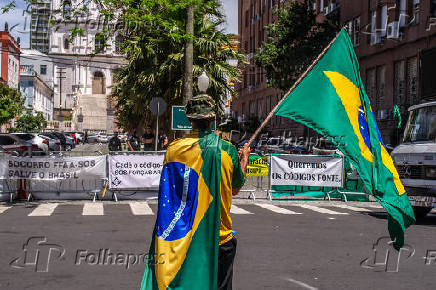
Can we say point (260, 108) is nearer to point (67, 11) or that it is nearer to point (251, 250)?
point (67, 11)

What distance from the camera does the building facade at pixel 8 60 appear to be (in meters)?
67.2

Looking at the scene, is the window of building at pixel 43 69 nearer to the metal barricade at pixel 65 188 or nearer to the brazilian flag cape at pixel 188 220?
the metal barricade at pixel 65 188

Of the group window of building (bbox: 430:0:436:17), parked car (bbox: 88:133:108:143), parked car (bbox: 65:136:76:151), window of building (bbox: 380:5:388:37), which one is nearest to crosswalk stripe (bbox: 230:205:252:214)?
window of building (bbox: 430:0:436:17)

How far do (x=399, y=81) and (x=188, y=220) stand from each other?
32.4m

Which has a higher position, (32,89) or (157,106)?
(32,89)

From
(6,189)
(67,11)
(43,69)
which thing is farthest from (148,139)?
(43,69)

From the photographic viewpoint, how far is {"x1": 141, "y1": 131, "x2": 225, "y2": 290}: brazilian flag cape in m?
4.34

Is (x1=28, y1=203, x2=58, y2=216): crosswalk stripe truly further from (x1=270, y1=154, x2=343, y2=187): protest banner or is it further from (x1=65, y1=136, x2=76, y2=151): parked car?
(x1=65, y1=136, x2=76, y2=151): parked car

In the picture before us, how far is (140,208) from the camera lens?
16.1 m

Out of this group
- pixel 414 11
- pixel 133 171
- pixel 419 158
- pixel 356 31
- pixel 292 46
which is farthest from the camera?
pixel 292 46

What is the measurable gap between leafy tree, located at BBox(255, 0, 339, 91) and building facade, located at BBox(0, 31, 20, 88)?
33648 millimetres

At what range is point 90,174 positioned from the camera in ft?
59.5

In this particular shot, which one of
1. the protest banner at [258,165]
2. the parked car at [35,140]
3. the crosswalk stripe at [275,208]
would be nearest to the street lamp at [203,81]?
the protest banner at [258,165]

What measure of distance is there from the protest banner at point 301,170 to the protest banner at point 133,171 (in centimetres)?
350
